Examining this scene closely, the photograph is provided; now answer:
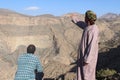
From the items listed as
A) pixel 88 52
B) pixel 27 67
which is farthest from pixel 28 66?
pixel 88 52

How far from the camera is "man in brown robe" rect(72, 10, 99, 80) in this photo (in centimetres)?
541

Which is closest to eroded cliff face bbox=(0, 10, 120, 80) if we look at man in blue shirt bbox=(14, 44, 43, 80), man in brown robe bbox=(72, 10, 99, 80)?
man in blue shirt bbox=(14, 44, 43, 80)

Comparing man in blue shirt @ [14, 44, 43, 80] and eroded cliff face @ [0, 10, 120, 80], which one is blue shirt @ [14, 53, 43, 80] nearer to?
man in blue shirt @ [14, 44, 43, 80]

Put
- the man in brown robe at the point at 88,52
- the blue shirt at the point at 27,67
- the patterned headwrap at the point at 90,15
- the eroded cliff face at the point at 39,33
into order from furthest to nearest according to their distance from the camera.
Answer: the eroded cliff face at the point at 39,33, the blue shirt at the point at 27,67, the patterned headwrap at the point at 90,15, the man in brown robe at the point at 88,52

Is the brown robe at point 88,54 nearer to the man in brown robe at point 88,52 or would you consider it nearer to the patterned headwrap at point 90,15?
the man in brown robe at point 88,52

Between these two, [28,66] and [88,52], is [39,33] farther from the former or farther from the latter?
[88,52]

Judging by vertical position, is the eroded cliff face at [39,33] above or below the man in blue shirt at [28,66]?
below

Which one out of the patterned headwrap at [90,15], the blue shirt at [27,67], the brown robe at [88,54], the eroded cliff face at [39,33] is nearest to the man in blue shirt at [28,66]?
the blue shirt at [27,67]

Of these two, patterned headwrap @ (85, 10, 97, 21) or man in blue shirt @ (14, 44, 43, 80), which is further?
man in blue shirt @ (14, 44, 43, 80)

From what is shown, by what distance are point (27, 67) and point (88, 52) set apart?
118cm

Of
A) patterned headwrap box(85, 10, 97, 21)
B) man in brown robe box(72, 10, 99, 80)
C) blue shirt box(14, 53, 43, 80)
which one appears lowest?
blue shirt box(14, 53, 43, 80)

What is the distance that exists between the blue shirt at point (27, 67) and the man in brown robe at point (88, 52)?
89 cm

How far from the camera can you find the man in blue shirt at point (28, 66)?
20.0ft

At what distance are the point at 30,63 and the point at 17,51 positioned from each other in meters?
98.6
